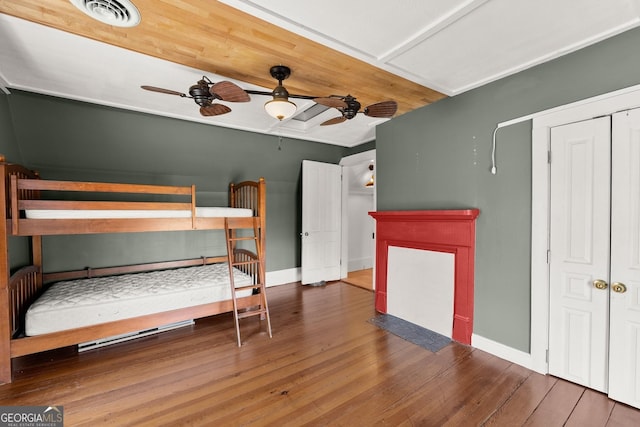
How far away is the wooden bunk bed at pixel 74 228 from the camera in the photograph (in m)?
2.16

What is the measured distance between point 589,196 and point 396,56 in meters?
1.85

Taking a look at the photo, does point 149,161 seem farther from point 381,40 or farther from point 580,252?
point 580,252

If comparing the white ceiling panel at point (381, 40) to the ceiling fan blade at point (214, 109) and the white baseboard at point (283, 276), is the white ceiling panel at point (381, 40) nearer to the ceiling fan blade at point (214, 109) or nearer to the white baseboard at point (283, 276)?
the ceiling fan blade at point (214, 109)

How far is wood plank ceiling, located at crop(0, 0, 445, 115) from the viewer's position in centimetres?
173

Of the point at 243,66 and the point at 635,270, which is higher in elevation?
the point at 243,66

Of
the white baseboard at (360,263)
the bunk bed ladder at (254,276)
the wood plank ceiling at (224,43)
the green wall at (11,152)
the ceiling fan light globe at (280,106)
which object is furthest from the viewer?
the white baseboard at (360,263)

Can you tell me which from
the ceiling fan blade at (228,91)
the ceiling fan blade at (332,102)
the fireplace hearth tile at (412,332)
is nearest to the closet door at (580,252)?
the fireplace hearth tile at (412,332)

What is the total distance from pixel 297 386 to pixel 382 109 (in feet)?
7.88

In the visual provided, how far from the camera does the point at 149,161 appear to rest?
3.75 m

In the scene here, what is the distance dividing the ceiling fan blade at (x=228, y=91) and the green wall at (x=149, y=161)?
218 cm

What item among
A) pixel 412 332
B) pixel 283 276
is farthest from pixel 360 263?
pixel 412 332

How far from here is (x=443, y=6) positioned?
1.66 meters

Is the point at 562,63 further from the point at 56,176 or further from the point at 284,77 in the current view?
the point at 56,176

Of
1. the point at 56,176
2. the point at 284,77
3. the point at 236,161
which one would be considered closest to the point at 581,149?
the point at 284,77
